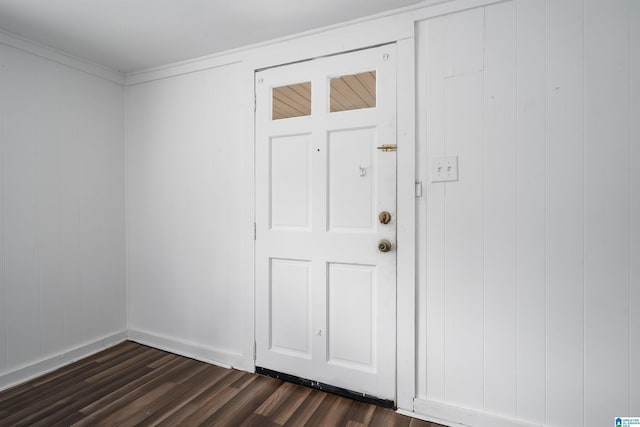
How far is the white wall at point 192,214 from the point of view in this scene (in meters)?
2.31

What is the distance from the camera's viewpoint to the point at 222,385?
2088 mm

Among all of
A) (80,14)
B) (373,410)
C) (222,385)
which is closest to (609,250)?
(373,410)

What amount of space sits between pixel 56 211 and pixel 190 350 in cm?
143

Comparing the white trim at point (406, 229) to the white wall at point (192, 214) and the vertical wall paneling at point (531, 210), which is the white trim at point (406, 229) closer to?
the vertical wall paneling at point (531, 210)

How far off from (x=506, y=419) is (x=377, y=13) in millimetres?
2294

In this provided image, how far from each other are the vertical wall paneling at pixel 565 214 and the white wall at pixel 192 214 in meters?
1.76

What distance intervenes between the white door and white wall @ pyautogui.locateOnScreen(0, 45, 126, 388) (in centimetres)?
140

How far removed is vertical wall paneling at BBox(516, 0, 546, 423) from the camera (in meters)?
1.55

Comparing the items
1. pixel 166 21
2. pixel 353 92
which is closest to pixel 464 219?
pixel 353 92

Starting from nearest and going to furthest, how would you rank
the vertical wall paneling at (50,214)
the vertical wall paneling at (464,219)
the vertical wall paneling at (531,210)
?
the vertical wall paneling at (531,210), the vertical wall paneling at (464,219), the vertical wall paneling at (50,214)

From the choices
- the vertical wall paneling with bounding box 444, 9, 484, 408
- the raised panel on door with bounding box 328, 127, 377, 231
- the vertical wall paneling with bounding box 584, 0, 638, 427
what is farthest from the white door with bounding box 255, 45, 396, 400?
the vertical wall paneling with bounding box 584, 0, 638, 427

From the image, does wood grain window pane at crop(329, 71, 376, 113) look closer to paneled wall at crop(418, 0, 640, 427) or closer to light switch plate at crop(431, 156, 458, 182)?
paneled wall at crop(418, 0, 640, 427)

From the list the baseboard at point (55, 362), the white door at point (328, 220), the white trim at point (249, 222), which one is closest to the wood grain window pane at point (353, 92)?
the white door at point (328, 220)

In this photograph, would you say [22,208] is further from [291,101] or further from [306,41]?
[306,41]
